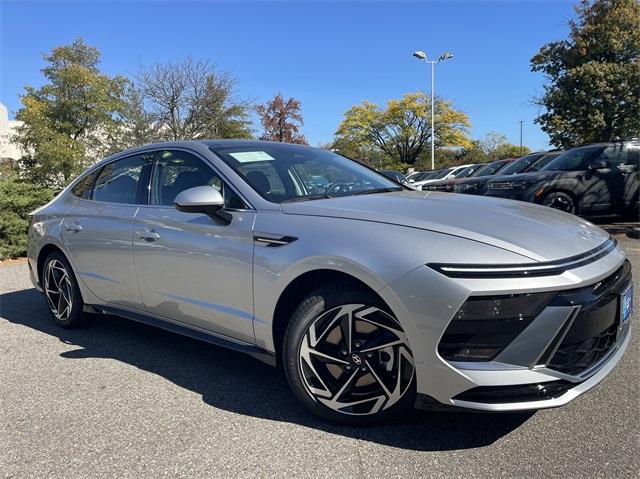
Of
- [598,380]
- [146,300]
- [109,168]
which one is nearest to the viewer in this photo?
[598,380]

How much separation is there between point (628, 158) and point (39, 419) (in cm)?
1011

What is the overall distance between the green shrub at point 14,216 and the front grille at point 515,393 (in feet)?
30.5

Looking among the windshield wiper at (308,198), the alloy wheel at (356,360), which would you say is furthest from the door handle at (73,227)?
the alloy wheel at (356,360)

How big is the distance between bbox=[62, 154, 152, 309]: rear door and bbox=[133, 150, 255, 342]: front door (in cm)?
14

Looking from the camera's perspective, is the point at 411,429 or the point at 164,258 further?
the point at 164,258

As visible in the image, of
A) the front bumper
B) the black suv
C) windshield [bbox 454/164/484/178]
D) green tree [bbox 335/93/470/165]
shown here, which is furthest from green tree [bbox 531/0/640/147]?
green tree [bbox 335/93/470/165]

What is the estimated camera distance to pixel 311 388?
269 centimetres

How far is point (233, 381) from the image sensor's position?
132 inches

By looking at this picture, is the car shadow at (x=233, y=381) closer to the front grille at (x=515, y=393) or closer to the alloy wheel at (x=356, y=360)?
the alloy wheel at (x=356, y=360)

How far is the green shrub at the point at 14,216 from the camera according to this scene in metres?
9.27

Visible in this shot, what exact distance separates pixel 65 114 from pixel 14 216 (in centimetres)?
958

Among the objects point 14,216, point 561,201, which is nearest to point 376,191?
point 561,201

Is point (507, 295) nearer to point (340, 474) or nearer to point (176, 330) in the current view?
point (340, 474)

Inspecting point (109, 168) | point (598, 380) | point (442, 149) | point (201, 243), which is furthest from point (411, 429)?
point (442, 149)
